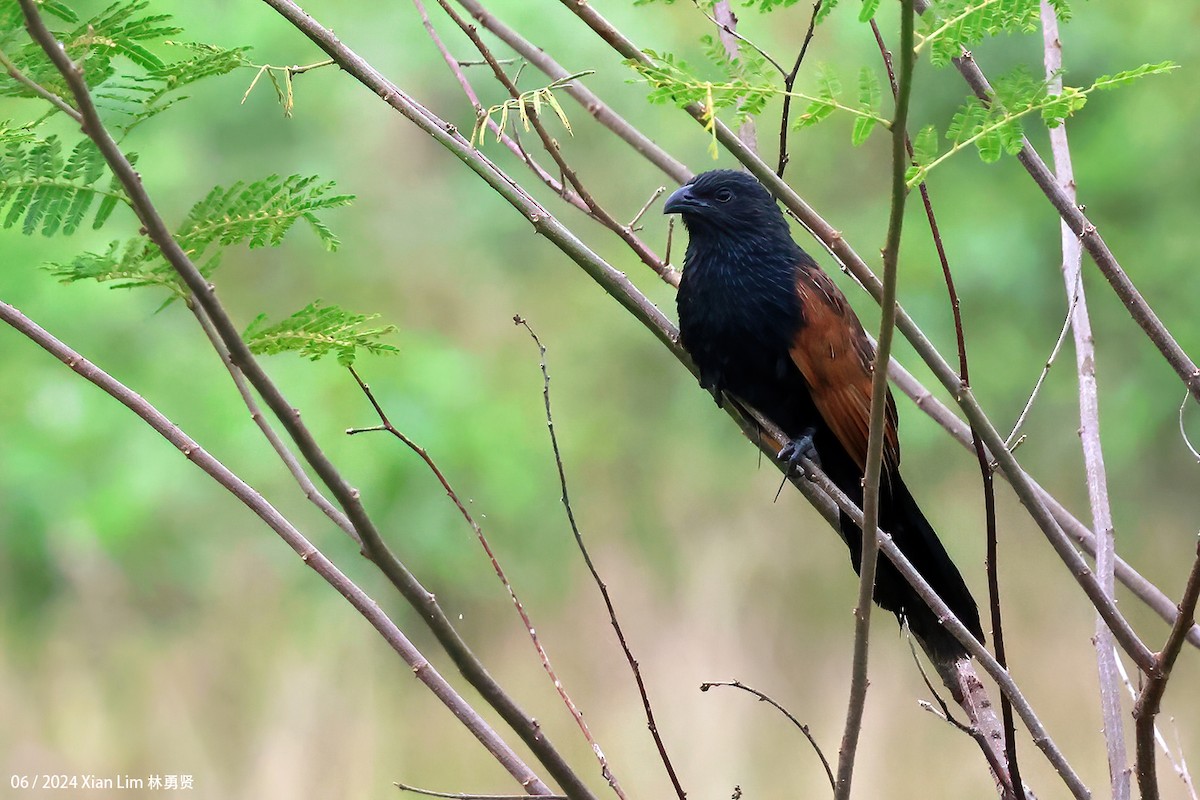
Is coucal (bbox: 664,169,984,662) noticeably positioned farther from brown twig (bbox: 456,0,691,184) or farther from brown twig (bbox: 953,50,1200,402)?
brown twig (bbox: 953,50,1200,402)

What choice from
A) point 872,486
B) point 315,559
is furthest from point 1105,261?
point 315,559

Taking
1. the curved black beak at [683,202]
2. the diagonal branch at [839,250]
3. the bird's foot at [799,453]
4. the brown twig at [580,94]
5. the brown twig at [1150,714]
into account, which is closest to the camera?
the brown twig at [1150,714]

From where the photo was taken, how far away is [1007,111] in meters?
0.94

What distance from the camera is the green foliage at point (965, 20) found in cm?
88

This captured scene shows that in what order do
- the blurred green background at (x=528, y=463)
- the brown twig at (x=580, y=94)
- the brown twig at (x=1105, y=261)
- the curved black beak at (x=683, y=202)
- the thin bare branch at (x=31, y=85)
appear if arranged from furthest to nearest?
the blurred green background at (x=528, y=463), the curved black beak at (x=683, y=202), the brown twig at (x=580, y=94), the brown twig at (x=1105, y=261), the thin bare branch at (x=31, y=85)

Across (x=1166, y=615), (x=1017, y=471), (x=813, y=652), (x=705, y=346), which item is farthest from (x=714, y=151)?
(x=813, y=652)

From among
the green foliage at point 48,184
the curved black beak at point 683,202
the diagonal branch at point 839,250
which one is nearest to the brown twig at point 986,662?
the diagonal branch at point 839,250

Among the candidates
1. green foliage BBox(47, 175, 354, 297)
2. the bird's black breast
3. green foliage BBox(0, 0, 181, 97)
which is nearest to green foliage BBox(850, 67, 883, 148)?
green foliage BBox(47, 175, 354, 297)

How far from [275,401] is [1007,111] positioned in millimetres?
618

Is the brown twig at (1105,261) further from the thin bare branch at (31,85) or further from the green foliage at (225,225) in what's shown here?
the thin bare branch at (31,85)

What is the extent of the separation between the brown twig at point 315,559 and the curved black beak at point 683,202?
1.28 meters

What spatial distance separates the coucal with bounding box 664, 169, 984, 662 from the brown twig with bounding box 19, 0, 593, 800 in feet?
3.61

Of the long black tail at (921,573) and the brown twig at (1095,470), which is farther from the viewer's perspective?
the long black tail at (921,573)

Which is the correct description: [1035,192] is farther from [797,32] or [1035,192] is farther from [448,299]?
[448,299]
